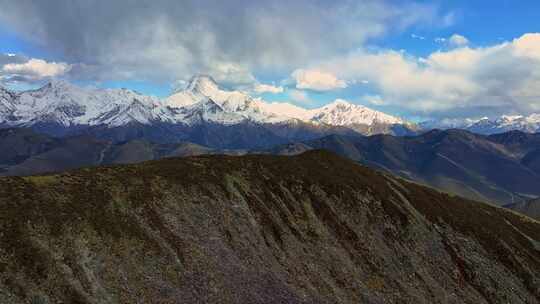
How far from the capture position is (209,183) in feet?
281

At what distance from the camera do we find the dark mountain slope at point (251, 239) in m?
55.9

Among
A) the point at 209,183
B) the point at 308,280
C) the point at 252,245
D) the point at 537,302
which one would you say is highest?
the point at 209,183

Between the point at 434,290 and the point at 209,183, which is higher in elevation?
the point at 209,183

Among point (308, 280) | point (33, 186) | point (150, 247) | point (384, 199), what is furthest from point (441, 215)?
point (33, 186)

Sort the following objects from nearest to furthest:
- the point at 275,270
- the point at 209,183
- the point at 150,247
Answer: the point at 150,247, the point at 275,270, the point at 209,183

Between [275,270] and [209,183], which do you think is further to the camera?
[209,183]

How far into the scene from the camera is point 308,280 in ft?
239

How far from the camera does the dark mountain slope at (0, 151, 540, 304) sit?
183 ft

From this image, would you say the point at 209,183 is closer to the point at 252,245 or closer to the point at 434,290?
the point at 252,245

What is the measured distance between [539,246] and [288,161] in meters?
63.0

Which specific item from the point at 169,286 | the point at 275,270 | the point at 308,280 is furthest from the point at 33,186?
the point at 308,280

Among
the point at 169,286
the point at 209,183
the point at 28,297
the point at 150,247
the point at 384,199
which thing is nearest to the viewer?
the point at 28,297

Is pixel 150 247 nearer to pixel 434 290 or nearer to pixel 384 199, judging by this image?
pixel 434 290

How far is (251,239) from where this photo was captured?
76562mm
